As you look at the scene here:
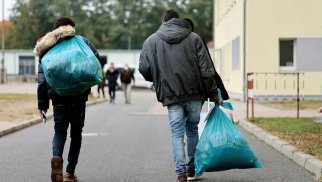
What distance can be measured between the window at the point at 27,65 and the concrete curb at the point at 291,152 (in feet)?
194

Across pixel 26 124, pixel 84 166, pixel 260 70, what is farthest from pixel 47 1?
pixel 84 166

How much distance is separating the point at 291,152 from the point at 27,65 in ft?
207

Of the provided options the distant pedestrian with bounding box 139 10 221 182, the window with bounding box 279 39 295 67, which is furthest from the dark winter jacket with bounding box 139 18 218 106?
the window with bounding box 279 39 295 67

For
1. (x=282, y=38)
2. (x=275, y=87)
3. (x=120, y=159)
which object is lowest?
(x=120, y=159)

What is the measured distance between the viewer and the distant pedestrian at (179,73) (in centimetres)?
627

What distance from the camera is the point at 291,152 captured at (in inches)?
348

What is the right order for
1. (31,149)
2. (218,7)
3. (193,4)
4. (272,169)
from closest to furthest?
(272,169)
(31,149)
(218,7)
(193,4)

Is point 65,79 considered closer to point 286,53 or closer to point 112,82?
point 286,53

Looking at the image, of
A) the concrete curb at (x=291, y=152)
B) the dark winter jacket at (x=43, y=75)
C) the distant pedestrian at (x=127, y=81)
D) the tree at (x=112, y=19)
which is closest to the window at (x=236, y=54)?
the distant pedestrian at (x=127, y=81)

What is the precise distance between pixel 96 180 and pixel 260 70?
61.2 ft

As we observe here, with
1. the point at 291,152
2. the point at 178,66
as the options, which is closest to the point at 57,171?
the point at 178,66

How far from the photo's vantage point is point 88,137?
40.6 feet

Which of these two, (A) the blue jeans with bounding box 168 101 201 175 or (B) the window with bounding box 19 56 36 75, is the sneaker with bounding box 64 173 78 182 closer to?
(A) the blue jeans with bounding box 168 101 201 175

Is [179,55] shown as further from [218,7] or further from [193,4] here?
[193,4]
